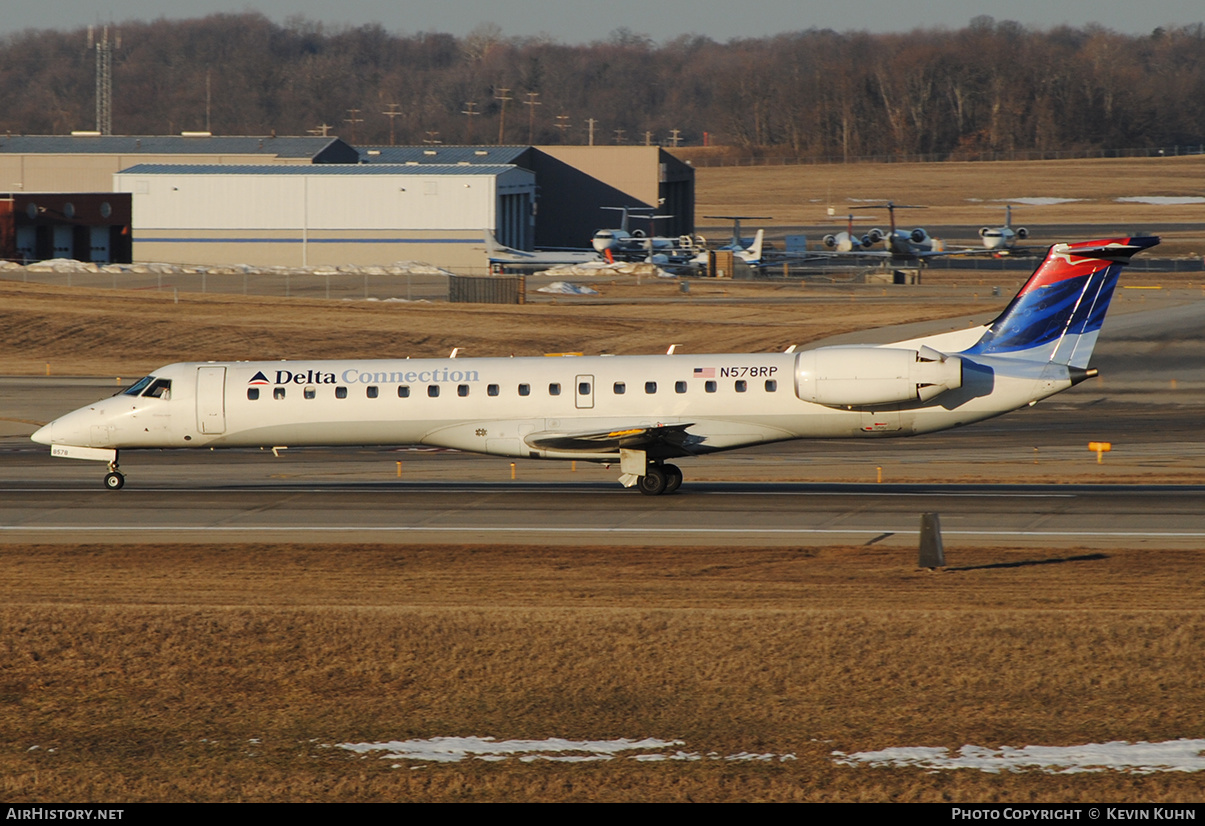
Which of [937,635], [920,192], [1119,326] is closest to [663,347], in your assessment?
[1119,326]

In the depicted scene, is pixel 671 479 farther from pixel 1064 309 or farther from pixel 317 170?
pixel 317 170

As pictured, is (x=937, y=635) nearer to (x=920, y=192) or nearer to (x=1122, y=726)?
(x=1122, y=726)

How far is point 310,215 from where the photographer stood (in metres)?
92.2

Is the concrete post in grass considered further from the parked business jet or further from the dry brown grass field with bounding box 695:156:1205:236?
the dry brown grass field with bounding box 695:156:1205:236

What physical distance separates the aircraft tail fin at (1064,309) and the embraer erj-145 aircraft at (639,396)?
29 millimetres

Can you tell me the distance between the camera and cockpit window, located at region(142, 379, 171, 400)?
1157 inches

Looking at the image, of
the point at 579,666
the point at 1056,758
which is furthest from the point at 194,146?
the point at 1056,758

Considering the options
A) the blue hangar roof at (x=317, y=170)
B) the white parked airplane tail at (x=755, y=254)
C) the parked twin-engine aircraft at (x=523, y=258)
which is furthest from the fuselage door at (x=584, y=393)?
the blue hangar roof at (x=317, y=170)

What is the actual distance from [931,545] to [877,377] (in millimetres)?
6763

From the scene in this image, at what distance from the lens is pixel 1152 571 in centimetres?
2056

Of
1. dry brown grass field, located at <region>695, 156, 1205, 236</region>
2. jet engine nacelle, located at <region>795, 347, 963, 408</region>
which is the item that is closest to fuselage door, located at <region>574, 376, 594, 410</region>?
jet engine nacelle, located at <region>795, 347, 963, 408</region>

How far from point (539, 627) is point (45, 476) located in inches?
816

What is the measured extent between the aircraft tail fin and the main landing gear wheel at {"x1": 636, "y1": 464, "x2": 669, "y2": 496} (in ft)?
22.7

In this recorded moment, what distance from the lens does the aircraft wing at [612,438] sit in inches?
1094
